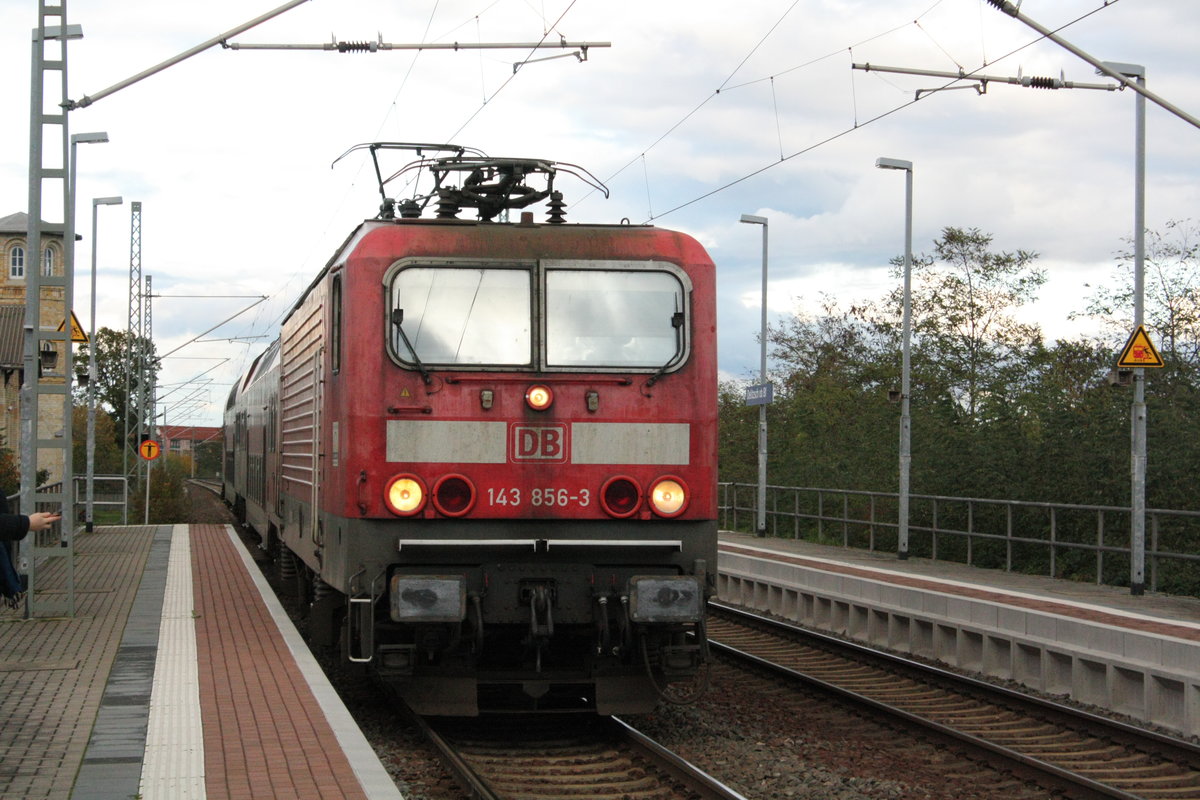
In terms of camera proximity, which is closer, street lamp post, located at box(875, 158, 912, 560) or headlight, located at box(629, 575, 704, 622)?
headlight, located at box(629, 575, 704, 622)

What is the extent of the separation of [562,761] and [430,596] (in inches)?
55.6

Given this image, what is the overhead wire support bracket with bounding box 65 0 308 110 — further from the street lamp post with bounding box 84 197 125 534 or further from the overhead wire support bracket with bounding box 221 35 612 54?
the street lamp post with bounding box 84 197 125 534

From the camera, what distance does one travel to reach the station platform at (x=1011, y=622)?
1082cm

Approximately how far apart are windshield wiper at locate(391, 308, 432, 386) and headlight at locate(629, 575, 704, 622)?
181 cm

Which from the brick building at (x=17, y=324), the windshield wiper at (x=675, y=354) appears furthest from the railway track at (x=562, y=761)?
the brick building at (x=17, y=324)

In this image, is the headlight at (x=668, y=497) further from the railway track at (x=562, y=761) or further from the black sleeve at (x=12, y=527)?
the black sleeve at (x=12, y=527)

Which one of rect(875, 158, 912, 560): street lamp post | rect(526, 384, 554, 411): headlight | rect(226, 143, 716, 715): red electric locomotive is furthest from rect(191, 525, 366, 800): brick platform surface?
rect(875, 158, 912, 560): street lamp post

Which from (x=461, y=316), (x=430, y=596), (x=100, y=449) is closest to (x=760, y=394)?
(x=461, y=316)

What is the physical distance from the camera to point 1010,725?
10.5m

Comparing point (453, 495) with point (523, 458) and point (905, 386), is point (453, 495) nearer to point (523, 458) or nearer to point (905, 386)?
point (523, 458)

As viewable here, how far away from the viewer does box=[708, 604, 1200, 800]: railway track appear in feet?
28.3

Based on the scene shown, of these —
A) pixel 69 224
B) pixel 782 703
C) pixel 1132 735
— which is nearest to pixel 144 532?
pixel 69 224

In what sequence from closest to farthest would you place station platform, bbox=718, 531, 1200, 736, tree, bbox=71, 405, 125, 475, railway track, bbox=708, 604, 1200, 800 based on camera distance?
railway track, bbox=708, 604, 1200, 800 → station platform, bbox=718, 531, 1200, 736 → tree, bbox=71, 405, 125, 475

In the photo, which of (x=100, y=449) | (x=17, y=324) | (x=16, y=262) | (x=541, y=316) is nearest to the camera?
(x=541, y=316)
